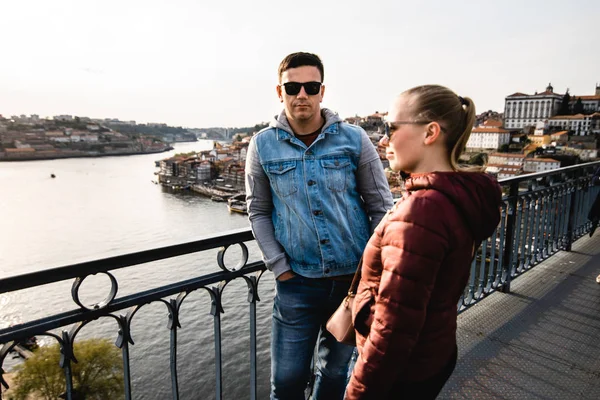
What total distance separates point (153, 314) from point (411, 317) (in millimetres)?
16020

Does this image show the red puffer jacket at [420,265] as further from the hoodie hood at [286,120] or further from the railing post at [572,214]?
the railing post at [572,214]

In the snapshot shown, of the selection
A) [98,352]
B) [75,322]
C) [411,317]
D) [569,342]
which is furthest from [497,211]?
[98,352]

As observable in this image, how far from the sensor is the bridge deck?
1828mm

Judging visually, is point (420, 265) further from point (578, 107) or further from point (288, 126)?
point (578, 107)

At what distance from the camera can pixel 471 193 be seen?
83 centimetres

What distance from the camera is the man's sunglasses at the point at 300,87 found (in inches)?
50.1

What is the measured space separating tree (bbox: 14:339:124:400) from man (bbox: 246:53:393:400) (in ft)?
35.7

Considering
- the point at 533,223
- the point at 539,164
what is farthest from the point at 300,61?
the point at 539,164

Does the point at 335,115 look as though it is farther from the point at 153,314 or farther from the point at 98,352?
the point at 153,314

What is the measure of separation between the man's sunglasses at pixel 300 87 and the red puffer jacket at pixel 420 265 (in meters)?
0.52

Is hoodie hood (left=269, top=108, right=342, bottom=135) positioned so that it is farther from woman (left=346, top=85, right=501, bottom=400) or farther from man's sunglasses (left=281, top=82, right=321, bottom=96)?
woman (left=346, top=85, right=501, bottom=400)

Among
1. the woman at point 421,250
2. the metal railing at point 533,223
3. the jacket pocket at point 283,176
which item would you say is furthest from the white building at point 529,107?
the woman at point 421,250

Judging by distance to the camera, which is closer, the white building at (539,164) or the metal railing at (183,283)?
the metal railing at (183,283)

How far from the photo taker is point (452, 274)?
861mm
